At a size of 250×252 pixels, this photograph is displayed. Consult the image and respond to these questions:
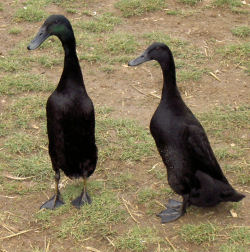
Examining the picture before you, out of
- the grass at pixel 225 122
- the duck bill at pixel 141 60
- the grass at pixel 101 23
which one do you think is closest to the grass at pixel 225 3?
the grass at pixel 101 23

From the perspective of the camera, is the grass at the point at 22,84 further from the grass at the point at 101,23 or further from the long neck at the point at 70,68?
the long neck at the point at 70,68

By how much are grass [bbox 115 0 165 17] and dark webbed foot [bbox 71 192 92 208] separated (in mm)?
4047

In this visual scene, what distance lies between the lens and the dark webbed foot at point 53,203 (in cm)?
486

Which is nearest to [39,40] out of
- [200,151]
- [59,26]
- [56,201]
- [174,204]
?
[59,26]

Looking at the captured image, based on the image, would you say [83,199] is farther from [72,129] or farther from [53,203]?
[72,129]

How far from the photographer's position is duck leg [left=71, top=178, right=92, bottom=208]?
193 inches

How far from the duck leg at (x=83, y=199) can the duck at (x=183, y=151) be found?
69 centimetres

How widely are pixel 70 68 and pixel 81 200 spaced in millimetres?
1179

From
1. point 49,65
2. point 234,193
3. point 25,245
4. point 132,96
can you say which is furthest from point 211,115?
point 25,245

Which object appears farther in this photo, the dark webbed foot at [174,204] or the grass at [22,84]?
the grass at [22,84]

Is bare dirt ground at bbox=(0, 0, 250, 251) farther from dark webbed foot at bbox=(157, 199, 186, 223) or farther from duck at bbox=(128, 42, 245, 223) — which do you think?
duck at bbox=(128, 42, 245, 223)

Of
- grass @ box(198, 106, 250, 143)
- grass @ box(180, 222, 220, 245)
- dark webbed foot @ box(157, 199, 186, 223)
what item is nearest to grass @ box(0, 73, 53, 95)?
grass @ box(198, 106, 250, 143)

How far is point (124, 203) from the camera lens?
4930mm

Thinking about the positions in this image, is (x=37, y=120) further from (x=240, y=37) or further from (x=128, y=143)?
(x=240, y=37)
